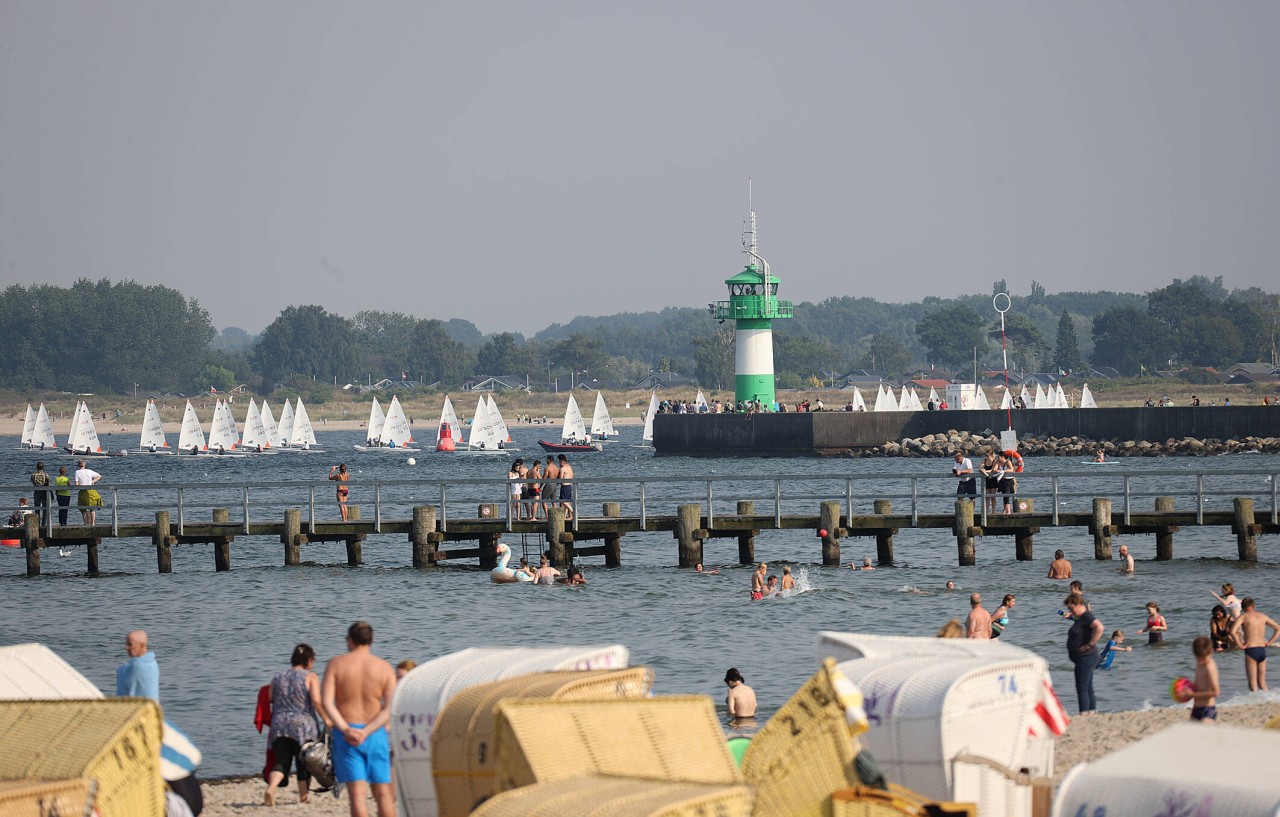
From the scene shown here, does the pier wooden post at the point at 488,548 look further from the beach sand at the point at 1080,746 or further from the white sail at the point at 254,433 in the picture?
the white sail at the point at 254,433

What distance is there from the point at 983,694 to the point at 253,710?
11586 mm

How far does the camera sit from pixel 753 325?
8088 cm

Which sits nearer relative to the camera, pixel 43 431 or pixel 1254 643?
pixel 1254 643

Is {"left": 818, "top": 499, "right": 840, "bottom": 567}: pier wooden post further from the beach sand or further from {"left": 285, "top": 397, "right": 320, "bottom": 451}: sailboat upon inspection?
{"left": 285, "top": 397, "right": 320, "bottom": 451}: sailboat

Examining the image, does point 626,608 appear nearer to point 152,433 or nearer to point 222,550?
point 222,550

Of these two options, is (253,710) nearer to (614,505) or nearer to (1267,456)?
(614,505)

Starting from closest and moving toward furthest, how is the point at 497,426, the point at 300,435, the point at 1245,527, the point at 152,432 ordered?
the point at 1245,527 → the point at 497,426 → the point at 152,432 → the point at 300,435

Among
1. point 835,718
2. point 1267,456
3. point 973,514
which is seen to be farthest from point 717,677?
point 1267,456

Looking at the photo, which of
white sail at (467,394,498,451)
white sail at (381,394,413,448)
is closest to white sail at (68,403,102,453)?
white sail at (381,394,413,448)

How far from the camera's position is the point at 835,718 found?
7.80 m

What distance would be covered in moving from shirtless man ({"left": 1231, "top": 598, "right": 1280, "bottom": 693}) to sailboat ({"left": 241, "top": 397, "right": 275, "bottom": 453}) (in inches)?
3881

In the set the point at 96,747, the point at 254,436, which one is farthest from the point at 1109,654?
the point at 254,436

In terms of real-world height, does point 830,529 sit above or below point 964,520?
below

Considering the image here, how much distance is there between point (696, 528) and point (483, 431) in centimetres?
6947
